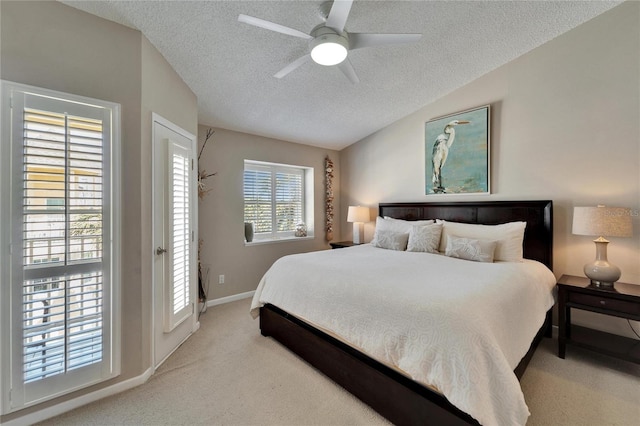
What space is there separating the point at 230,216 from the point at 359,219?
210 centimetres

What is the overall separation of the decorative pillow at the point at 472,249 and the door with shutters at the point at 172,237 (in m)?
2.83

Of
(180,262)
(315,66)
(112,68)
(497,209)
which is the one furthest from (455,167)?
(112,68)

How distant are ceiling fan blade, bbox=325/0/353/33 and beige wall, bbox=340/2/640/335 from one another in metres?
2.51

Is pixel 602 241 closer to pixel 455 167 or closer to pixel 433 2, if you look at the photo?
pixel 455 167

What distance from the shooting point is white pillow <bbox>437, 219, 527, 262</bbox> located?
2.68 m

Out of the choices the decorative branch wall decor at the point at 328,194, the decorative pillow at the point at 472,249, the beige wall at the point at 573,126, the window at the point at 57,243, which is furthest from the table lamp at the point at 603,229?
the window at the point at 57,243

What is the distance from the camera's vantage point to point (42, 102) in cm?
168

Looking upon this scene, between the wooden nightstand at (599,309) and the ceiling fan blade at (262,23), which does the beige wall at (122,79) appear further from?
the wooden nightstand at (599,309)

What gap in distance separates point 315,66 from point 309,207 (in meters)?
2.67

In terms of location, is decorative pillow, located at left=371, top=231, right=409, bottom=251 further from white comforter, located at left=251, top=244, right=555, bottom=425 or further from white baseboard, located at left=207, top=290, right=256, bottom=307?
white baseboard, located at left=207, top=290, right=256, bottom=307

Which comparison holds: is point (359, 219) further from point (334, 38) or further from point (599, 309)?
point (334, 38)

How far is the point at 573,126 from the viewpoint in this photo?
272cm

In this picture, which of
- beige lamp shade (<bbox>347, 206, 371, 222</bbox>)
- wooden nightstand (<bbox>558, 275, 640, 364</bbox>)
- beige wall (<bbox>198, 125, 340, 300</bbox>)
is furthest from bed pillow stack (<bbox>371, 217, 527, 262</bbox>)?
beige wall (<bbox>198, 125, 340, 300</bbox>)

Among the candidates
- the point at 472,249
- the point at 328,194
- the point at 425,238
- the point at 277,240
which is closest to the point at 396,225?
the point at 425,238
